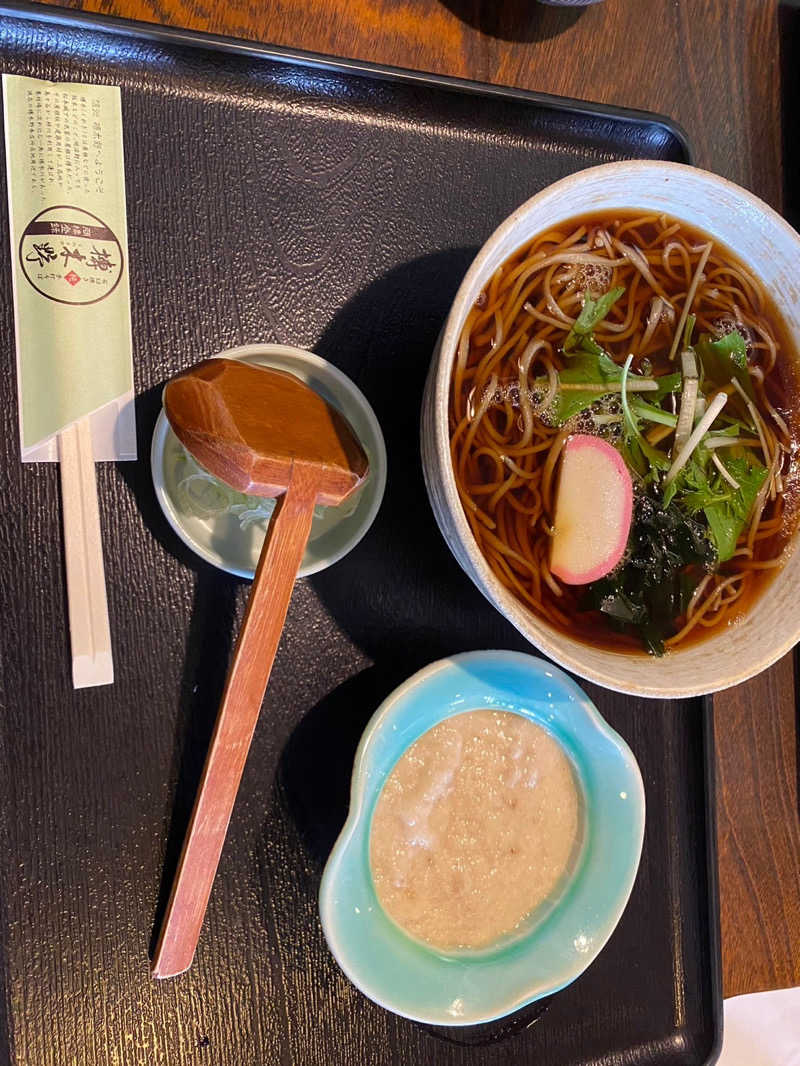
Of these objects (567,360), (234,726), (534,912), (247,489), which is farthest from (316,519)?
(534,912)

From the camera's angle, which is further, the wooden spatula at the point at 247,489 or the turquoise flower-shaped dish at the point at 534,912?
the turquoise flower-shaped dish at the point at 534,912

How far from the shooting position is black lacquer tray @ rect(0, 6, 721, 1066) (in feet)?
3.57

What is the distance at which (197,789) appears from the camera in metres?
1.12

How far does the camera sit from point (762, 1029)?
1.47 metres

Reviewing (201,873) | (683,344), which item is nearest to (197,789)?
(201,873)

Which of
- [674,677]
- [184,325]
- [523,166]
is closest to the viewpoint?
[674,677]

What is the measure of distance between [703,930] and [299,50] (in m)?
1.48

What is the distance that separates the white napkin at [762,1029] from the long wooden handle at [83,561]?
3.92 feet

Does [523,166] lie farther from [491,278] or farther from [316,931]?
[316,931]

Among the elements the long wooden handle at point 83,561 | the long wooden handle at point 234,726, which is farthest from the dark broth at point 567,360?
the long wooden handle at point 83,561

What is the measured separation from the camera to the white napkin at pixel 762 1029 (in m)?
1.43

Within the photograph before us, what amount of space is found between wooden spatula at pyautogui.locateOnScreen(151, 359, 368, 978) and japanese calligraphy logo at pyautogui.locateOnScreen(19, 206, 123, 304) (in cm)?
22

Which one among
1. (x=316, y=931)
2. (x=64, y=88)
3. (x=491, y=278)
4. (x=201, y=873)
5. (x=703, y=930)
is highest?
(x=64, y=88)

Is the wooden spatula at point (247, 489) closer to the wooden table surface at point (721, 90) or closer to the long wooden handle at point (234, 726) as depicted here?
the long wooden handle at point (234, 726)
